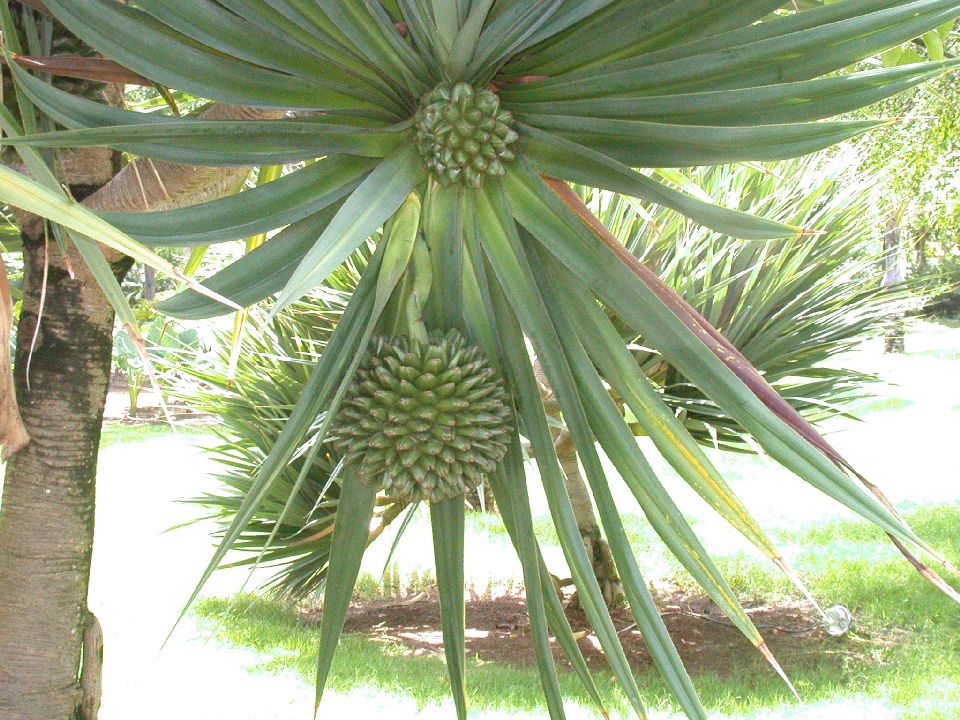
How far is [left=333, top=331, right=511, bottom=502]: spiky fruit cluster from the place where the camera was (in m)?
1.23

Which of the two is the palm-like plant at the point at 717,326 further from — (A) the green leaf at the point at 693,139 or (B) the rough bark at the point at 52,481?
(A) the green leaf at the point at 693,139

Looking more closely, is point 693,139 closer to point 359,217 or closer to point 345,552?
point 359,217

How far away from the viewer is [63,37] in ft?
6.50

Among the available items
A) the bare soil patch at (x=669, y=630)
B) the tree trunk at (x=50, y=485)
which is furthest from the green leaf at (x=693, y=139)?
the bare soil patch at (x=669, y=630)

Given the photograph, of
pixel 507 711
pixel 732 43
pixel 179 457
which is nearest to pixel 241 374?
pixel 507 711

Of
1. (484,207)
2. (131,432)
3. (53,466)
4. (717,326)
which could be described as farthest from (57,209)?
(131,432)

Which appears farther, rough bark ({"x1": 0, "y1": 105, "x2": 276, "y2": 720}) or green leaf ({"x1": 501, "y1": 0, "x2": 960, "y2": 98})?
rough bark ({"x1": 0, "y1": 105, "x2": 276, "y2": 720})

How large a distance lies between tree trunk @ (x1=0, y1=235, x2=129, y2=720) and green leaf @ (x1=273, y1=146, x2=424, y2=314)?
1089mm

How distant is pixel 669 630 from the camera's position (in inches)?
210

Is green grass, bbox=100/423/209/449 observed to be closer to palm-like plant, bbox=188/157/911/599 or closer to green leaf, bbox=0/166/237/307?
palm-like plant, bbox=188/157/911/599

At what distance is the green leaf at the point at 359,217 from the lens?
103cm

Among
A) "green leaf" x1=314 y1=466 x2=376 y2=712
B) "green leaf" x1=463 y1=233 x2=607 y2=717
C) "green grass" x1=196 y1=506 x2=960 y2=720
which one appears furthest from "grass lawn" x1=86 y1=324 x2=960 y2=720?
"green leaf" x1=463 y1=233 x2=607 y2=717

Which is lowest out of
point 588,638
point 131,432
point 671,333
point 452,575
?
point 588,638

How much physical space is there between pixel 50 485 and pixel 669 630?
158 inches
